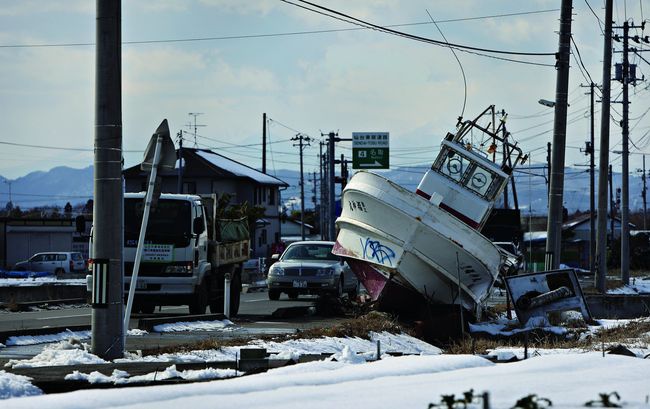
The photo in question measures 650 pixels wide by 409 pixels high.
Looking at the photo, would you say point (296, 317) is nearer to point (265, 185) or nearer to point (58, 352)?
point (58, 352)

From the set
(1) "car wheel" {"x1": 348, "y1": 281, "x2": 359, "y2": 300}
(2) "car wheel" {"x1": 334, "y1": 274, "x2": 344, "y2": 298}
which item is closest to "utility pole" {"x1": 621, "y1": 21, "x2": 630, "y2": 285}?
(1) "car wheel" {"x1": 348, "y1": 281, "x2": 359, "y2": 300}

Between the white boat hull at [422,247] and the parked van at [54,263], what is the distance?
47756 mm

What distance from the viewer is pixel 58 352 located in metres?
13.2

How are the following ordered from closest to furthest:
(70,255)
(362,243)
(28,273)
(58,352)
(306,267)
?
(58,352), (362,243), (306,267), (28,273), (70,255)

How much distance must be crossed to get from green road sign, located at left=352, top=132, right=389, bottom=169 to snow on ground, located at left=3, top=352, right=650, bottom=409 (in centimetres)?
5481

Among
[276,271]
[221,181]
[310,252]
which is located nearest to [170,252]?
[276,271]

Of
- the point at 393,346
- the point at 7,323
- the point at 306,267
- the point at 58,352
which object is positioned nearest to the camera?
the point at 58,352

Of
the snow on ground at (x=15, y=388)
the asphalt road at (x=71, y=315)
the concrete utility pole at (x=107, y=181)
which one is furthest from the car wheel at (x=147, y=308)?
the snow on ground at (x=15, y=388)

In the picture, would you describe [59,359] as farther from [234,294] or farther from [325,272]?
[325,272]

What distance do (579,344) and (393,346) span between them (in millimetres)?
2884

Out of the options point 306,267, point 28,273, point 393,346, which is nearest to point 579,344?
point 393,346

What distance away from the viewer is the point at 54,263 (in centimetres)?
6900

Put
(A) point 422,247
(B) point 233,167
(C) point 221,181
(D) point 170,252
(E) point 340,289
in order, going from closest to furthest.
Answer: (A) point 422,247 → (D) point 170,252 → (E) point 340,289 → (C) point 221,181 → (B) point 233,167

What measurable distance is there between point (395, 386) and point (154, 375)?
2.49m
